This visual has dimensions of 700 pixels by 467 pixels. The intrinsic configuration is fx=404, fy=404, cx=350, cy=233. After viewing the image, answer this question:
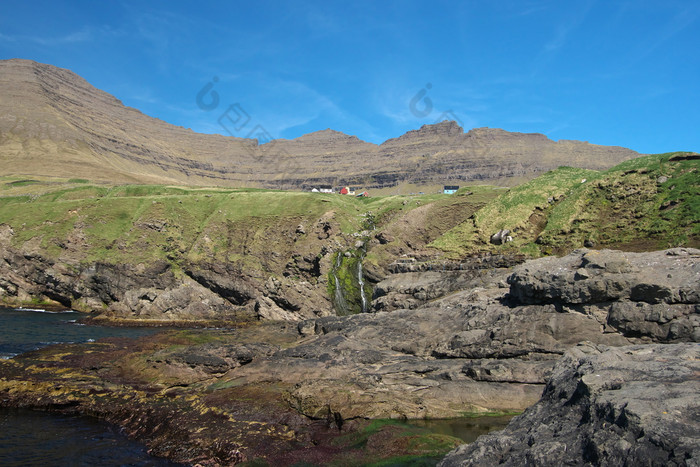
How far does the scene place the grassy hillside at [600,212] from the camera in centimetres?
3300

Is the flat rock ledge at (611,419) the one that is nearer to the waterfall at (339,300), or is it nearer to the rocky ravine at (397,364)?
the rocky ravine at (397,364)

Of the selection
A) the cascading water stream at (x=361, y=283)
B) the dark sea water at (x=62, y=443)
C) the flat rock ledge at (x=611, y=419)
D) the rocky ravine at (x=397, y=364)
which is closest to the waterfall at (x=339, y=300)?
the cascading water stream at (x=361, y=283)

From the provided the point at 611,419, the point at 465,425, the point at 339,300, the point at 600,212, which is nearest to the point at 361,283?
the point at 339,300

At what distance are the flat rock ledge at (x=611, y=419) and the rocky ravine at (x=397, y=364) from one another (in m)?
6.28

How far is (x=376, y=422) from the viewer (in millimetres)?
16891

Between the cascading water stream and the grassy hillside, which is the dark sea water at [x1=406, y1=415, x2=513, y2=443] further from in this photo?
the cascading water stream

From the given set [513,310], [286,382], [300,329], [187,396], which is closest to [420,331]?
[513,310]

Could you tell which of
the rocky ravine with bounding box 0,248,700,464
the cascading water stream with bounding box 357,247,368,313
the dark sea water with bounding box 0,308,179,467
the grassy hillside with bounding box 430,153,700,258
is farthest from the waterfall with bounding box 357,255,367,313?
the dark sea water with bounding box 0,308,179,467

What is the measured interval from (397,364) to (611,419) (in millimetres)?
15931

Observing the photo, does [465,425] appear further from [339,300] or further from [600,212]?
[339,300]

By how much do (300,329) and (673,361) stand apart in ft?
91.6

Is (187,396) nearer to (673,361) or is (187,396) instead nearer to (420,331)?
(420,331)

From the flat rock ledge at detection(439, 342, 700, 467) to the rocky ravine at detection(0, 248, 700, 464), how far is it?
20.6 feet

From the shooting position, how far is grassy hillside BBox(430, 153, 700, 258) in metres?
33.0
